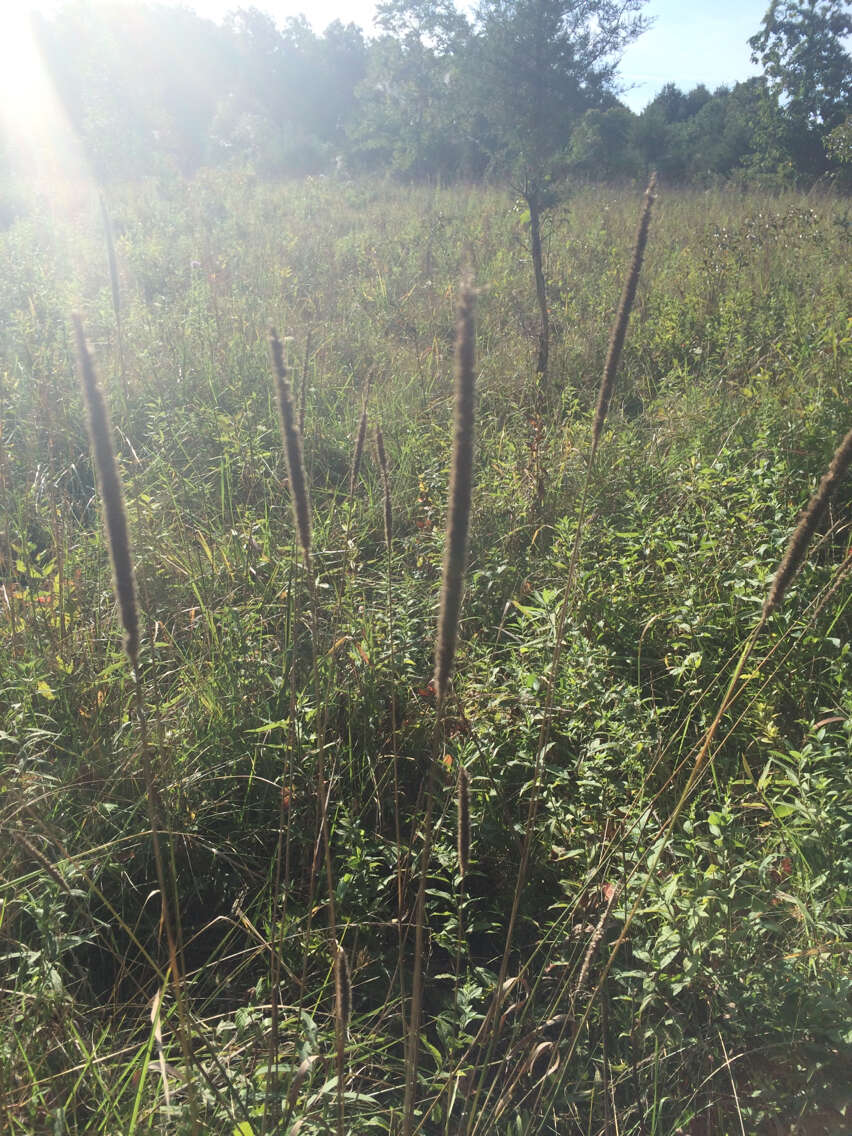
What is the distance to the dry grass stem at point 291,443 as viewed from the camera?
91 centimetres

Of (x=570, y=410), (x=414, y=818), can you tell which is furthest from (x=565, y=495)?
(x=414, y=818)

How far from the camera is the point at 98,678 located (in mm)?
2195

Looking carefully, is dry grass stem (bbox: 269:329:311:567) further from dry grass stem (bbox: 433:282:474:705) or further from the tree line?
the tree line

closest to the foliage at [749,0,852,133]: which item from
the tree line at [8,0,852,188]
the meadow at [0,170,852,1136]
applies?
the tree line at [8,0,852,188]

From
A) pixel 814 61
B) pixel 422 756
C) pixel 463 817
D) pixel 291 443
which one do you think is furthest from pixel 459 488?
pixel 814 61

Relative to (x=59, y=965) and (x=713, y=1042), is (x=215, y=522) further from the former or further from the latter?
(x=713, y=1042)

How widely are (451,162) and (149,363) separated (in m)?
16.1

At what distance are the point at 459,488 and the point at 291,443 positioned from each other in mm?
334

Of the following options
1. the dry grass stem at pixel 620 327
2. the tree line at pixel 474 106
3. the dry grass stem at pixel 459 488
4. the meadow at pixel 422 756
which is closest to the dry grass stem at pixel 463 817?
the meadow at pixel 422 756

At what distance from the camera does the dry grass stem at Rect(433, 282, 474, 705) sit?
64 cm

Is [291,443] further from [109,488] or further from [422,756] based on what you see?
[422,756]

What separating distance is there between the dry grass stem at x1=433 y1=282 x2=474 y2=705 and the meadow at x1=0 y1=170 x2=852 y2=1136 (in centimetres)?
9

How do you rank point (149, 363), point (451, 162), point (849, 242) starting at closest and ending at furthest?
point (149, 363) → point (849, 242) → point (451, 162)

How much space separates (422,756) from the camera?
2.25 meters
